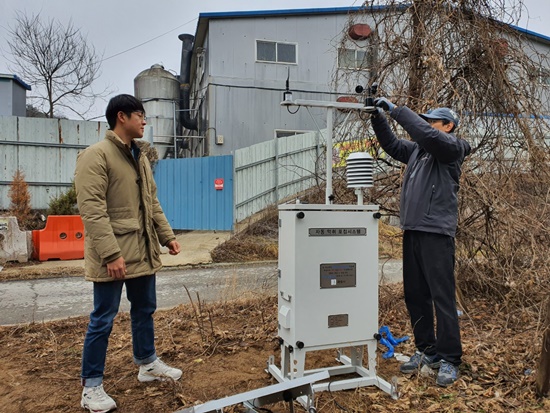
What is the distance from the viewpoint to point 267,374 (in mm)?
3096

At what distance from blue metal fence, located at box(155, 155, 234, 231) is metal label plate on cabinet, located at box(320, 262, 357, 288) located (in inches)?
327

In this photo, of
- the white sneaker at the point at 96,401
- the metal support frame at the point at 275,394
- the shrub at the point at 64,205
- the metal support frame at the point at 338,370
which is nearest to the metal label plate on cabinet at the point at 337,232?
the metal support frame at the point at 338,370

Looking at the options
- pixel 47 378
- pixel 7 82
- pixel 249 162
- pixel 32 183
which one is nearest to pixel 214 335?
pixel 47 378

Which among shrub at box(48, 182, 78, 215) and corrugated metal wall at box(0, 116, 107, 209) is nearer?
shrub at box(48, 182, 78, 215)

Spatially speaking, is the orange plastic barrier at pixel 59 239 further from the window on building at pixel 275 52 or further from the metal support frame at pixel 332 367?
the window on building at pixel 275 52

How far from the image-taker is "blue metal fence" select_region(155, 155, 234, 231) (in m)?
11.0

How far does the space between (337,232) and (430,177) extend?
0.84 meters

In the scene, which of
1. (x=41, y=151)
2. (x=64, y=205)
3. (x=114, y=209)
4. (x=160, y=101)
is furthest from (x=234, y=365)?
(x=160, y=101)

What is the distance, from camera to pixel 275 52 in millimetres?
14320

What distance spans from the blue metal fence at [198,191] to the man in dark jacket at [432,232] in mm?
8066

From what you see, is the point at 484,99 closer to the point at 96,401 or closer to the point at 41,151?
the point at 96,401

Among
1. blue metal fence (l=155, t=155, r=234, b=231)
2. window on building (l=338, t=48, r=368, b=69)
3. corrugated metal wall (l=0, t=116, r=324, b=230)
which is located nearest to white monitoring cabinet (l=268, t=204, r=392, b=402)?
window on building (l=338, t=48, r=368, b=69)

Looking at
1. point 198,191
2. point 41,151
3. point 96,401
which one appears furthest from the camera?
point 41,151

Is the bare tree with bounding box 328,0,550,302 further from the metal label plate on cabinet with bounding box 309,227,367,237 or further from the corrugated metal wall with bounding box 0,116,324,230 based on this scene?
the corrugated metal wall with bounding box 0,116,324,230
